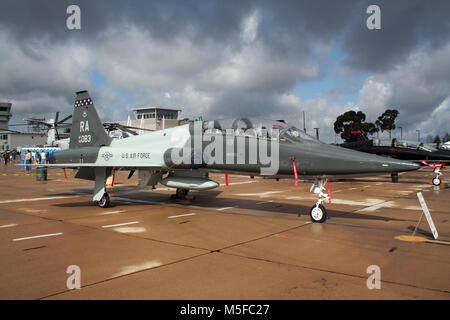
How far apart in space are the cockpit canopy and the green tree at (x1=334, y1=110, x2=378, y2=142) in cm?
7109

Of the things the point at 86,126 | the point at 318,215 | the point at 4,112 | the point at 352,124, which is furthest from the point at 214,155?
the point at 4,112

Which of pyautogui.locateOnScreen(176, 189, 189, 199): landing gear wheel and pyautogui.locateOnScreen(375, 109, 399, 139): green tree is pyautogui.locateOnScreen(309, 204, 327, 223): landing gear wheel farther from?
pyautogui.locateOnScreen(375, 109, 399, 139): green tree

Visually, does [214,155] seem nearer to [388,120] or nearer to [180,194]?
[180,194]

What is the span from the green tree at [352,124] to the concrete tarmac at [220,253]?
70.0 metres

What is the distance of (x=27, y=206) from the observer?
10281 millimetres

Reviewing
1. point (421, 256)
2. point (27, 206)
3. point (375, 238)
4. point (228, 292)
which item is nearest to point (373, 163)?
point (375, 238)

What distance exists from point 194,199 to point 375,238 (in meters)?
7.17

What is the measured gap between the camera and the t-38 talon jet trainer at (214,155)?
7.38 metres

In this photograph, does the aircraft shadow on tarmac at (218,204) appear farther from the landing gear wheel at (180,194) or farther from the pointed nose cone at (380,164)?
the pointed nose cone at (380,164)

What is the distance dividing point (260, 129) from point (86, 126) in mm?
7189

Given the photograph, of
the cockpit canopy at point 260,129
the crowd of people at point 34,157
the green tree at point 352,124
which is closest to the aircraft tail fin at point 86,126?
the cockpit canopy at point 260,129

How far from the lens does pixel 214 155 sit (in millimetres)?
8828
